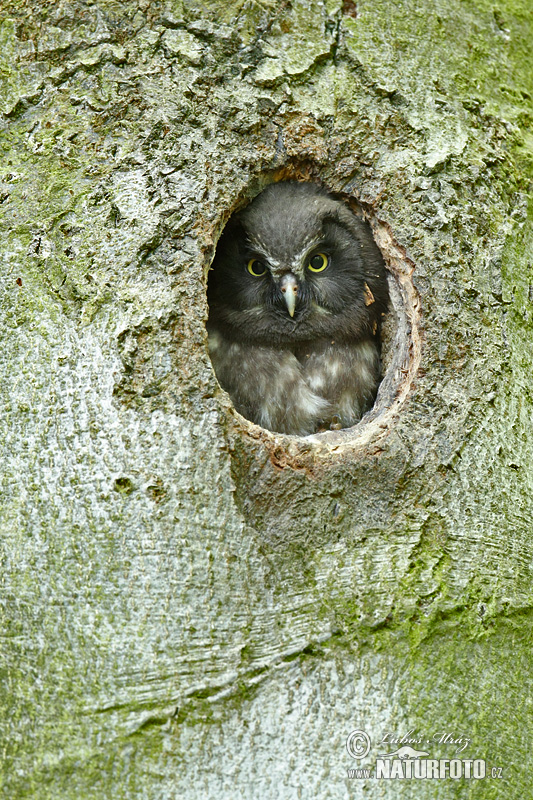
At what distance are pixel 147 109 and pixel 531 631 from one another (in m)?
2.06

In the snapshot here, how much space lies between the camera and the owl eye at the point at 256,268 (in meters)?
3.44

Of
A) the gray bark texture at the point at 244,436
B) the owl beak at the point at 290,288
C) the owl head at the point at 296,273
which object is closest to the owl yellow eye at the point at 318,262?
the owl head at the point at 296,273

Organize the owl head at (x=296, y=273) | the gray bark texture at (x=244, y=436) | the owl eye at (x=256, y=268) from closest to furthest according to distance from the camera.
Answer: the gray bark texture at (x=244, y=436)
the owl head at (x=296, y=273)
the owl eye at (x=256, y=268)

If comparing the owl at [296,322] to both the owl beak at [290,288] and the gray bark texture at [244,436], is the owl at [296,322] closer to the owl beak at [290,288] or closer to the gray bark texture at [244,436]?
the owl beak at [290,288]

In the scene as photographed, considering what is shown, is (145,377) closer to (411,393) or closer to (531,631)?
(411,393)

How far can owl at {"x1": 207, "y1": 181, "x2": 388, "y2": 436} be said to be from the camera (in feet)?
10.9

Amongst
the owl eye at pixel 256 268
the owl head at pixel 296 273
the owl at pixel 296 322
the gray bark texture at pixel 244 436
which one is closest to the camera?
the gray bark texture at pixel 244 436

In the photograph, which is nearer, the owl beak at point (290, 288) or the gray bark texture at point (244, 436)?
the gray bark texture at point (244, 436)

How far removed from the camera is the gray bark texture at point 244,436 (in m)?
2.02

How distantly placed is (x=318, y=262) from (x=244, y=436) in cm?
143

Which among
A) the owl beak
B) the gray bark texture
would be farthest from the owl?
the gray bark texture

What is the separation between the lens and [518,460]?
8.07ft

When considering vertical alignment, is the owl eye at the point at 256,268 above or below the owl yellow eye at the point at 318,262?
below

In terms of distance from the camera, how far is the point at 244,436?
2307 millimetres
